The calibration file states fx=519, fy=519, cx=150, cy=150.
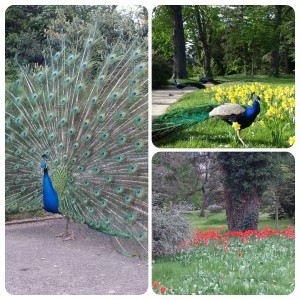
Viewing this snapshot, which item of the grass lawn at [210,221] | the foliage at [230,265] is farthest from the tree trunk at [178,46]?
the foliage at [230,265]

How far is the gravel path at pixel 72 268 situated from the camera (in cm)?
307

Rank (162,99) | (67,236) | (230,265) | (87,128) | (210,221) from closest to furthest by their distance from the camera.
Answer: (162,99)
(230,265)
(210,221)
(87,128)
(67,236)

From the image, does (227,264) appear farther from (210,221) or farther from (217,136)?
(217,136)

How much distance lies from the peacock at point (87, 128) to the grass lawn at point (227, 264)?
253mm

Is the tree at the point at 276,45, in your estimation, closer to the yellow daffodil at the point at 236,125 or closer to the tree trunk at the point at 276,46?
the tree trunk at the point at 276,46

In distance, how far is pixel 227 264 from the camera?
10.2 feet

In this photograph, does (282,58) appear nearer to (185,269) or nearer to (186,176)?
(186,176)

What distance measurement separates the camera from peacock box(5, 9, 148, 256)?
3.27m

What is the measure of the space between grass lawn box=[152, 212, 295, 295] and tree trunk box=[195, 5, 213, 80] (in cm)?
88

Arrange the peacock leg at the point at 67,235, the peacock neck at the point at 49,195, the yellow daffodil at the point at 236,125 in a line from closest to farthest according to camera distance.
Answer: the yellow daffodil at the point at 236,125 → the peacock neck at the point at 49,195 → the peacock leg at the point at 67,235

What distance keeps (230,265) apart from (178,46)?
1.35 m

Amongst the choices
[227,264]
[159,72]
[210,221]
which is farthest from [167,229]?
[159,72]

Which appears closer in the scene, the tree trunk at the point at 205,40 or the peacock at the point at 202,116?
the peacock at the point at 202,116

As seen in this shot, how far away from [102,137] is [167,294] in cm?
105
